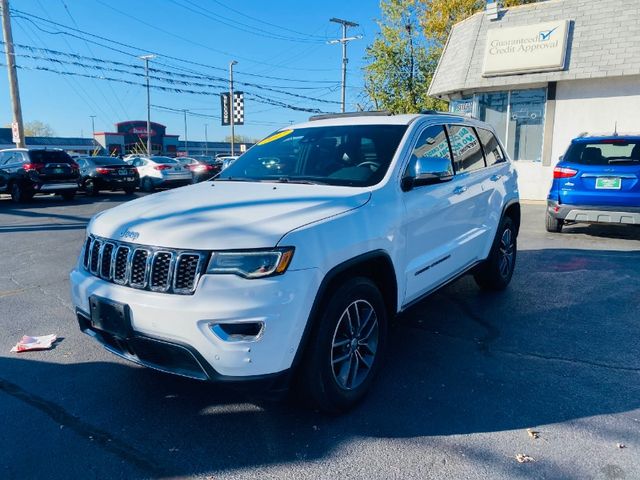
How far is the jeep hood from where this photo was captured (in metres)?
2.55

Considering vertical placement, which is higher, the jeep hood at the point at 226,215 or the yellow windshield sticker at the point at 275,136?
the yellow windshield sticker at the point at 275,136

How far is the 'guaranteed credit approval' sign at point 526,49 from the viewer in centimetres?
1391

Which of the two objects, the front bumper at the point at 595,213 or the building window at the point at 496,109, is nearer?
the front bumper at the point at 595,213

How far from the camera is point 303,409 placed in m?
3.05

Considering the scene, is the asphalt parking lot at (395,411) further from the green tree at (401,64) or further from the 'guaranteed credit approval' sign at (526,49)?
the green tree at (401,64)

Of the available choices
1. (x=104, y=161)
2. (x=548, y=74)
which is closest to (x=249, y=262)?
(x=548, y=74)

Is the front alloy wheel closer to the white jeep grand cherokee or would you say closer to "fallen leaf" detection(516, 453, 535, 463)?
the white jeep grand cherokee

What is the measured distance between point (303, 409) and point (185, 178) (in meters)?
18.3

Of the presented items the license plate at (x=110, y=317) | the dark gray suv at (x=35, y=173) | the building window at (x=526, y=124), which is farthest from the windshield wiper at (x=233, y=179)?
the building window at (x=526, y=124)

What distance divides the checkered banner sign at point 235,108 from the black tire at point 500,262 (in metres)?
29.2

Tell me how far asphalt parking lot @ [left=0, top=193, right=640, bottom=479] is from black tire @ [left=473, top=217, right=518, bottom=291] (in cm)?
44

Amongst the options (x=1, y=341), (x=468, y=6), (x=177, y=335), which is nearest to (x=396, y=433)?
(x=177, y=335)

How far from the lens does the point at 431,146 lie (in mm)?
4016

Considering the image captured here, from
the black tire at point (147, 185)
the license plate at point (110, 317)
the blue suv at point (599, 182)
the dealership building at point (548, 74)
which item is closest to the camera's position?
the license plate at point (110, 317)
